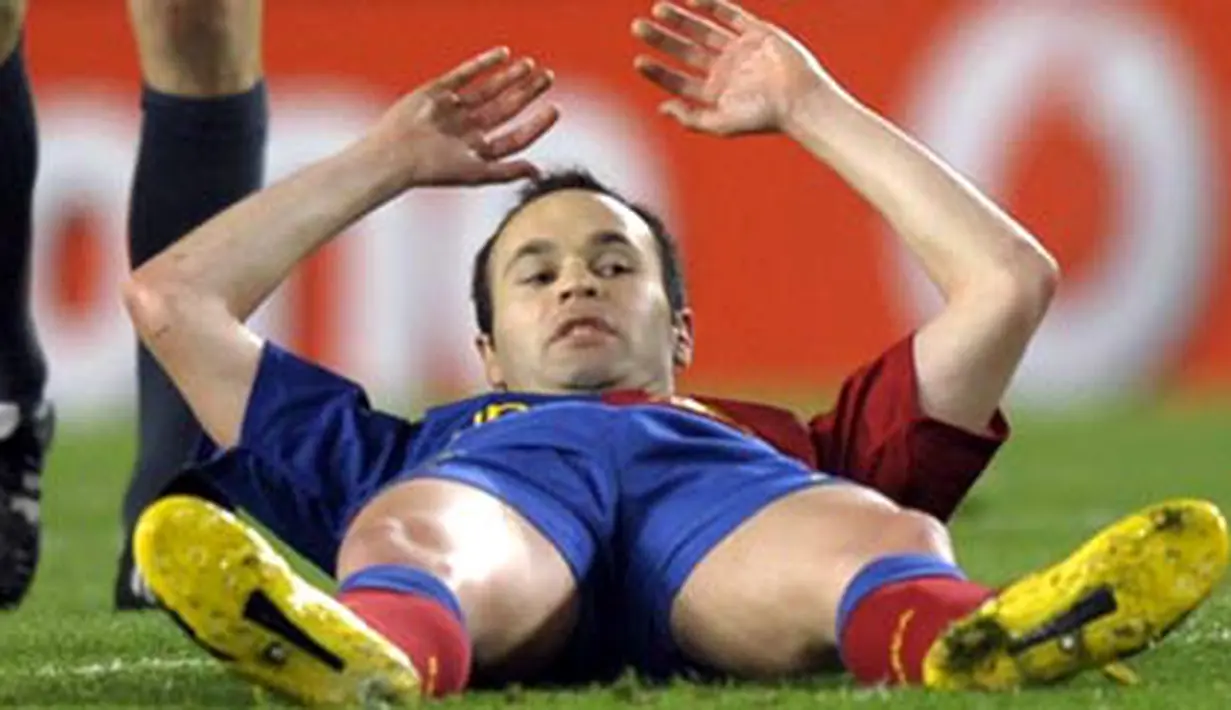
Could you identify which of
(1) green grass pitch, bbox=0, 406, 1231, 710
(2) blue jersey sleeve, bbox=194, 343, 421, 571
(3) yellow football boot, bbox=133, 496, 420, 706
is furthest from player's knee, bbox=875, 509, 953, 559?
(2) blue jersey sleeve, bbox=194, 343, 421, 571

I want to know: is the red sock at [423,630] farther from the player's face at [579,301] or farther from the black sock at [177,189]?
the black sock at [177,189]

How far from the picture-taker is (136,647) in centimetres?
435

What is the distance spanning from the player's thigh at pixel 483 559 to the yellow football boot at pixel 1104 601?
1.52 ft

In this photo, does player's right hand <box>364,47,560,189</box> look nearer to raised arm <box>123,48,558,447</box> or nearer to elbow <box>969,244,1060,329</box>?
raised arm <box>123,48,558,447</box>

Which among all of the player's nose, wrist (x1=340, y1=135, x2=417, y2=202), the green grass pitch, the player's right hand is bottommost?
the green grass pitch

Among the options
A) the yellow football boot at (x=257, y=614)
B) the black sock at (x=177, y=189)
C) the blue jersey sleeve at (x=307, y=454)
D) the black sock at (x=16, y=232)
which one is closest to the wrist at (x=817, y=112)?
the blue jersey sleeve at (x=307, y=454)

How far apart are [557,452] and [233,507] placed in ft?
1.61

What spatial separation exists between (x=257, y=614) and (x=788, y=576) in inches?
23.1

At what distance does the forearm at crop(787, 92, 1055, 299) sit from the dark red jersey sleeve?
111 mm

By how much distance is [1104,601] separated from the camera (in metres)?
3.31

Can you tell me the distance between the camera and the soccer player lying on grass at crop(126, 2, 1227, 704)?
10.9ft

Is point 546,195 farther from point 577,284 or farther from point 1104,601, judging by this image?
point 1104,601

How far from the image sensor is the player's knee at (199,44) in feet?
16.3

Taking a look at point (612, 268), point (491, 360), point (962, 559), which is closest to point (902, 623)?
point (612, 268)
